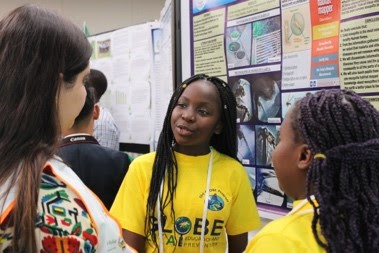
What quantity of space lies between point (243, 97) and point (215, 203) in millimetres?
576

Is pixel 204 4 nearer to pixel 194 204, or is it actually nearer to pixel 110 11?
pixel 194 204

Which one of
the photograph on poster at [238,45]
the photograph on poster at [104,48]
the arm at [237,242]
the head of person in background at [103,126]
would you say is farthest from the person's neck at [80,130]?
the photograph on poster at [104,48]

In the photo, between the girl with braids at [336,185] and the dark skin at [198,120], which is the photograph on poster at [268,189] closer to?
the dark skin at [198,120]

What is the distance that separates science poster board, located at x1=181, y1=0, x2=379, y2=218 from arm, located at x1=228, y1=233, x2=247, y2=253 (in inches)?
10.6

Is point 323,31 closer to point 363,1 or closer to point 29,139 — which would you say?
point 363,1

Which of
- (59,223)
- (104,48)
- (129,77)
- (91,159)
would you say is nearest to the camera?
(59,223)

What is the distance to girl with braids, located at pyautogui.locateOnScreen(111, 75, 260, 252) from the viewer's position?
1.38m

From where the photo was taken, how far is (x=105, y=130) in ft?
10.3

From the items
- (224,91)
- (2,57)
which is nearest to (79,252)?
(2,57)

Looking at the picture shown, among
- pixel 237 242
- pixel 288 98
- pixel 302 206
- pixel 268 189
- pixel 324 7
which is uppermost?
pixel 324 7

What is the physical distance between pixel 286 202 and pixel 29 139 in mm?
1149

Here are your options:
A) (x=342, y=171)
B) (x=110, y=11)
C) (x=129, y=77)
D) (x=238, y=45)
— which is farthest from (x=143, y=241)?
(x=110, y=11)

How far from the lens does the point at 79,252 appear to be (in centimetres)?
72

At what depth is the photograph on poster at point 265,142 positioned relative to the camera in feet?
5.48
